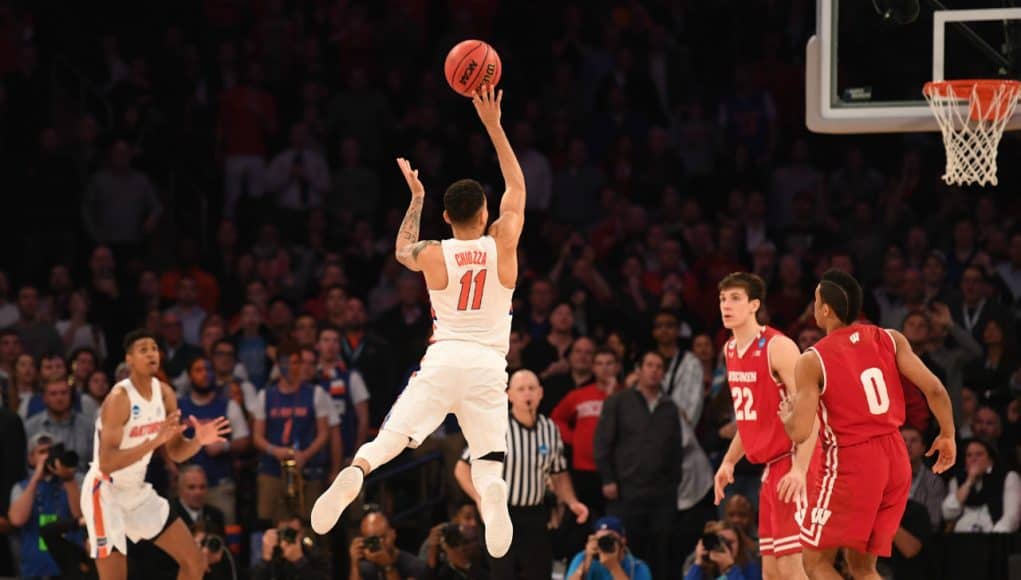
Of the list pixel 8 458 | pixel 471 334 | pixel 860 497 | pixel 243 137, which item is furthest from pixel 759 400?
pixel 243 137

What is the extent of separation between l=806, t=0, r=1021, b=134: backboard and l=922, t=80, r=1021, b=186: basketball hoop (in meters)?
0.12

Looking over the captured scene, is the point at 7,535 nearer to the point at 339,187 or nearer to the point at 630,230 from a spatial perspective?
the point at 339,187

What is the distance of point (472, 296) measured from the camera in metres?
10.0

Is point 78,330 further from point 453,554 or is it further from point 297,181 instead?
point 453,554

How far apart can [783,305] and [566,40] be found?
548 centimetres

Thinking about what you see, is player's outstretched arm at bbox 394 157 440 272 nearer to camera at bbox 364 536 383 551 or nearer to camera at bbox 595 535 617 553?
camera at bbox 595 535 617 553

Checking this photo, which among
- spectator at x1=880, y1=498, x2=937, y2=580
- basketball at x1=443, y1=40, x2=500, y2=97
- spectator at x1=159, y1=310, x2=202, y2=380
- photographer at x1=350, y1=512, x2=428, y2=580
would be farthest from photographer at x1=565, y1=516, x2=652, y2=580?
spectator at x1=159, y1=310, x2=202, y2=380

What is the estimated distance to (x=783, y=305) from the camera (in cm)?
1594

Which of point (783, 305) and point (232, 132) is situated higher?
point (232, 132)

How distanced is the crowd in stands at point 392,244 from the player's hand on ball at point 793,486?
2.76 m

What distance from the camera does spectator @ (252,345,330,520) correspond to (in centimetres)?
1483

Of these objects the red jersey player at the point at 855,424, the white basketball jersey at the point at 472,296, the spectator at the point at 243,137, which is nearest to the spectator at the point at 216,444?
the spectator at the point at 243,137

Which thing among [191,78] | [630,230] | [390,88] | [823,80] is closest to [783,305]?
[630,230]

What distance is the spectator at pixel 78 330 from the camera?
656 inches
